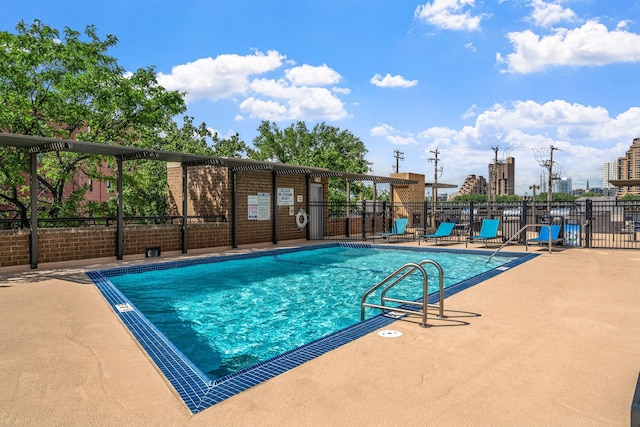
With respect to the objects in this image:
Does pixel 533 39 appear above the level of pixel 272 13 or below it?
below

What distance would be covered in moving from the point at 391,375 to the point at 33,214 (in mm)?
8817

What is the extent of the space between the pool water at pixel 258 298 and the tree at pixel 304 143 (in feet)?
66.4

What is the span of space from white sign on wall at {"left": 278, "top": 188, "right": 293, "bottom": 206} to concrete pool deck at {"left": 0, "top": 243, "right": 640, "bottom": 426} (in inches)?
392

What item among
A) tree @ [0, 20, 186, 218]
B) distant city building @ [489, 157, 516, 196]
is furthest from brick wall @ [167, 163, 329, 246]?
distant city building @ [489, 157, 516, 196]

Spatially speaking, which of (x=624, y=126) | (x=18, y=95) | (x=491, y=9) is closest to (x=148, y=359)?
(x=18, y=95)

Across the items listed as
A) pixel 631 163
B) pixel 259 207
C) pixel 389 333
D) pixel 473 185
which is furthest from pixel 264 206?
pixel 473 185

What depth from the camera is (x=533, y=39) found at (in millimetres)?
14578

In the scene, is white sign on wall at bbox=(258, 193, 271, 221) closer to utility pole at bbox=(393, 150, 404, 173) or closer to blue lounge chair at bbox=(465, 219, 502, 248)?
blue lounge chair at bbox=(465, 219, 502, 248)

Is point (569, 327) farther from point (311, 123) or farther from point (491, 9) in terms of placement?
point (311, 123)

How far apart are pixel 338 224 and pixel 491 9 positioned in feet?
32.0

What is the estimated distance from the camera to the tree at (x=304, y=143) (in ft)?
117

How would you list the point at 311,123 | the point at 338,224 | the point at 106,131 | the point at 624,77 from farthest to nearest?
the point at 311,123
the point at 624,77
the point at 338,224
the point at 106,131

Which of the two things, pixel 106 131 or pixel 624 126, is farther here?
pixel 624 126

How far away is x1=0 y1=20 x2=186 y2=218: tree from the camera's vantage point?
1204 cm
